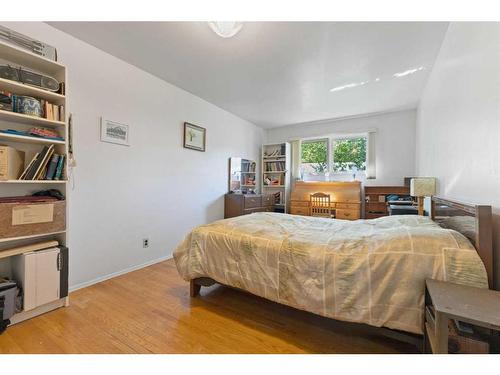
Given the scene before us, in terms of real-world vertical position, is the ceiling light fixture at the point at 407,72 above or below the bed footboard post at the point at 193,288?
above

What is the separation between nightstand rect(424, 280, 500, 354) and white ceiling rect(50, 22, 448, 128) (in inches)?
79.6

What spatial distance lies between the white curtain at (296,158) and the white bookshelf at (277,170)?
12cm

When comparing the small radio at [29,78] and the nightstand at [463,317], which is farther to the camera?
the small radio at [29,78]

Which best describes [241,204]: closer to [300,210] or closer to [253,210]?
[253,210]

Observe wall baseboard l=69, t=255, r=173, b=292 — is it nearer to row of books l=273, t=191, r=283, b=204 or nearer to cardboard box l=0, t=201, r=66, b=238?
cardboard box l=0, t=201, r=66, b=238

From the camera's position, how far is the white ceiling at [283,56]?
1909mm

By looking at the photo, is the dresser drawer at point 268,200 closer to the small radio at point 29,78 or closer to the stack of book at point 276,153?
the stack of book at point 276,153

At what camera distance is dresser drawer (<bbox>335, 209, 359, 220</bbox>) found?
3.99m

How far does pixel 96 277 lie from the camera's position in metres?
2.26

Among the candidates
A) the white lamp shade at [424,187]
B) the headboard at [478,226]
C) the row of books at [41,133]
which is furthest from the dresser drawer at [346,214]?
the row of books at [41,133]

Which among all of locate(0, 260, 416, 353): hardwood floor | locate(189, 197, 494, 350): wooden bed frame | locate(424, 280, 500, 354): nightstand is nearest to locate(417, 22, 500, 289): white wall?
locate(189, 197, 494, 350): wooden bed frame

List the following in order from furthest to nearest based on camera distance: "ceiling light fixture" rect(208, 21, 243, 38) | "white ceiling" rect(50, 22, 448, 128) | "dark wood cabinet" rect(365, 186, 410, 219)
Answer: "dark wood cabinet" rect(365, 186, 410, 219) < "white ceiling" rect(50, 22, 448, 128) < "ceiling light fixture" rect(208, 21, 243, 38)

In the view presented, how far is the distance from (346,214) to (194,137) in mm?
3052
